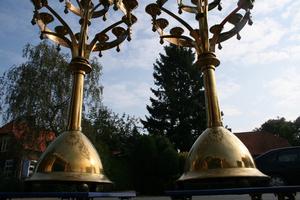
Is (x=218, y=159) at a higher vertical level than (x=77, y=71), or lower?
lower

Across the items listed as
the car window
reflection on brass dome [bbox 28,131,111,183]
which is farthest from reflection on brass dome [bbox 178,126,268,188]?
the car window

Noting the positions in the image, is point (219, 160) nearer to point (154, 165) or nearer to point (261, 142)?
point (154, 165)

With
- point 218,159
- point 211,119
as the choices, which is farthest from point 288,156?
point 218,159

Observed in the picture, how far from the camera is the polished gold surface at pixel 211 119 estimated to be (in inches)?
101

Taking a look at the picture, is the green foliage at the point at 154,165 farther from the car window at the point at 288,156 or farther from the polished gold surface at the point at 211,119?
the polished gold surface at the point at 211,119

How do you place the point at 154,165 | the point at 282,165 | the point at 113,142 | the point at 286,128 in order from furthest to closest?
the point at 286,128, the point at 113,142, the point at 154,165, the point at 282,165

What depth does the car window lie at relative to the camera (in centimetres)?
1080

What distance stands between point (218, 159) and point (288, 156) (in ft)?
30.4

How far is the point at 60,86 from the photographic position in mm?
20906

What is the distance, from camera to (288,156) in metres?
10.9

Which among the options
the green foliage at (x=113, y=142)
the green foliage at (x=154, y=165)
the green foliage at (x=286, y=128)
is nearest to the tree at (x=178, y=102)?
the green foliage at (x=113, y=142)

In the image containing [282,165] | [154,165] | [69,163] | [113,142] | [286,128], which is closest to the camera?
[69,163]

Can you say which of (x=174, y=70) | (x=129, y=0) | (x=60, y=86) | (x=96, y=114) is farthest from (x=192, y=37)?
(x=174, y=70)

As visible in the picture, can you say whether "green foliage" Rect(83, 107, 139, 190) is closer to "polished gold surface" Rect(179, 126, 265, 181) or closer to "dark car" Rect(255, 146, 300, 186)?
"dark car" Rect(255, 146, 300, 186)
